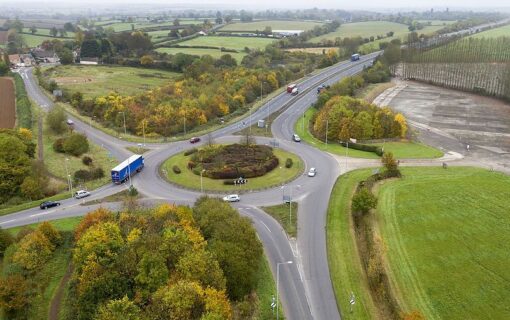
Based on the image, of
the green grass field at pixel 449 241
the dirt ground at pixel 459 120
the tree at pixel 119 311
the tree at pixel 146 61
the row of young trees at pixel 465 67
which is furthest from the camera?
the tree at pixel 146 61

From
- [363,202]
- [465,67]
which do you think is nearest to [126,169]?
[363,202]

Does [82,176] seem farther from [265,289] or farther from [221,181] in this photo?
[265,289]

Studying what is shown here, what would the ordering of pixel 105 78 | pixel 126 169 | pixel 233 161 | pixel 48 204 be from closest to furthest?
pixel 48 204, pixel 126 169, pixel 233 161, pixel 105 78

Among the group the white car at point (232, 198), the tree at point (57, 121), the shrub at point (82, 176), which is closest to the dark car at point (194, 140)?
the shrub at point (82, 176)

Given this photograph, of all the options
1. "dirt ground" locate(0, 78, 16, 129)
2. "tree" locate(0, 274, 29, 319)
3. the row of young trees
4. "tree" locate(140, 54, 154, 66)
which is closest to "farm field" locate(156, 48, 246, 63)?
"tree" locate(140, 54, 154, 66)

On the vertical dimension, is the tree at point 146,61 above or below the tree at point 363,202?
above

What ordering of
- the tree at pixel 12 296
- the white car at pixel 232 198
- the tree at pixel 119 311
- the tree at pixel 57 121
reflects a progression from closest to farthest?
1. the tree at pixel 119 311
2. the tree at pixel 12 296
3. the white car at pixel 232 198
4. the tree at pixel 57 121

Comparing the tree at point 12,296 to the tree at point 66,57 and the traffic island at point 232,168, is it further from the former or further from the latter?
the tree at point 66,57
